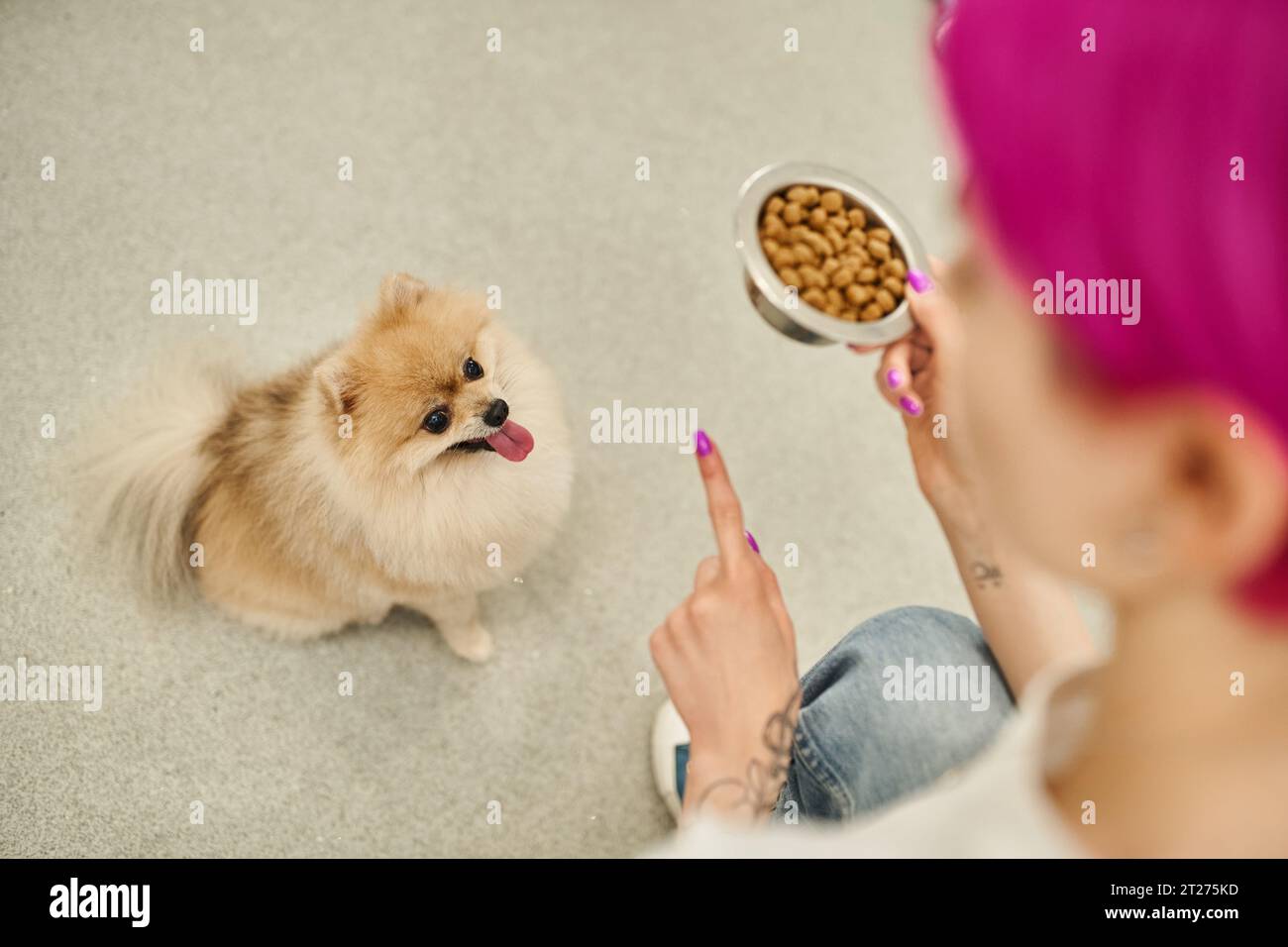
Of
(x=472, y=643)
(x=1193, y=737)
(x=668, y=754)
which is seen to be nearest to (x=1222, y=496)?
(x=1193, y=737)

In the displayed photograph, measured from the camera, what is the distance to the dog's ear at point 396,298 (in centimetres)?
110

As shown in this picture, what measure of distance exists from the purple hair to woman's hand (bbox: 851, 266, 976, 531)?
2.34ft

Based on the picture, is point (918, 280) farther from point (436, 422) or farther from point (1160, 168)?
point (1160, 168)

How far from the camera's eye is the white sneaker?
1.32m

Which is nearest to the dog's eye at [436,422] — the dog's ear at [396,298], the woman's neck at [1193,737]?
the dog's ear at [396,298]

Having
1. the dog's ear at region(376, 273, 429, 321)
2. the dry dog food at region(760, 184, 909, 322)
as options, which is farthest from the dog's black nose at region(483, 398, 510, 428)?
the dry dog food at region(760, 184, 909, 322)

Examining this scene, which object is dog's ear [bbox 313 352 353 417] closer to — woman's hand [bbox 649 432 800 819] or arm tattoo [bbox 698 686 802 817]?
woman's hand [bbox 649 432 800 819]

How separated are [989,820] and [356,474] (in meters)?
0.84

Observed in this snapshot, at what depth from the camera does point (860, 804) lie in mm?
907

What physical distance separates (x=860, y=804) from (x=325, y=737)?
890 mm

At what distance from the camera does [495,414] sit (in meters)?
1.09

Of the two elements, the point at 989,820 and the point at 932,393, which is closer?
the point at 989,820
